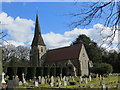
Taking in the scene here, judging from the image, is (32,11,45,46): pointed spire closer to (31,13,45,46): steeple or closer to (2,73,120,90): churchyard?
(31,13,45,46): steeple

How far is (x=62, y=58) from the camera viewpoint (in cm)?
4947

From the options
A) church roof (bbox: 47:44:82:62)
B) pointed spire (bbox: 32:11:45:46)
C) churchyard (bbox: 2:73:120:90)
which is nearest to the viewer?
churchyard (bbox: 2:73:120:90)

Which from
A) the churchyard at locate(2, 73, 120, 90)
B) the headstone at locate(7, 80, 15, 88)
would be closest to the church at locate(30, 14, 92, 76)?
the churchyard at locate(2, 73, 120, 90)

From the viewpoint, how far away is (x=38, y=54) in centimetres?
5450

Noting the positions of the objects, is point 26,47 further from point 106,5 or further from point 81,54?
point 106,5

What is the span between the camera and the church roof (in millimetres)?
47812

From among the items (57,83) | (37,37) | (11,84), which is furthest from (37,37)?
(11,84)

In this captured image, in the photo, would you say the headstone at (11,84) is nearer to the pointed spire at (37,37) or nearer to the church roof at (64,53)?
the church roof at (64,53)

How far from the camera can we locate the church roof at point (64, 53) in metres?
47.8

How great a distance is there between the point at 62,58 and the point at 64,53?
6.34 ft

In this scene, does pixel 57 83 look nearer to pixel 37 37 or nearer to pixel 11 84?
pixel 11 84

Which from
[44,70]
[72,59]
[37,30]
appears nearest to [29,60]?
[37,30]

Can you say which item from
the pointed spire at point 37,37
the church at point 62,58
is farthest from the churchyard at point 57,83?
the pointed spire at point 37,37

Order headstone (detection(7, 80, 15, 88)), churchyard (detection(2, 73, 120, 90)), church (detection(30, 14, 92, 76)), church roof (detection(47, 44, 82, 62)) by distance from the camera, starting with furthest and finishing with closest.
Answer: church roof (detection(47, 44, 82, 62))
church (detection(30, 14, 92, 76))
churchyard (detection(2, 73, 120, 90))
headstone (detection(7, 80, 15, 88))
